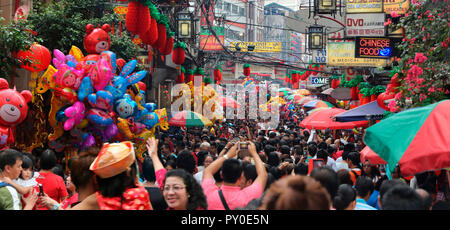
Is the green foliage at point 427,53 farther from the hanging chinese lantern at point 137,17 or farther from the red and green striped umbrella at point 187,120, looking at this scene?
the red and green striped umbrella at point 187,120

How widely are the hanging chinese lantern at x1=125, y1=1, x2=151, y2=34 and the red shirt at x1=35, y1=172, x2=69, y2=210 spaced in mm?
5021

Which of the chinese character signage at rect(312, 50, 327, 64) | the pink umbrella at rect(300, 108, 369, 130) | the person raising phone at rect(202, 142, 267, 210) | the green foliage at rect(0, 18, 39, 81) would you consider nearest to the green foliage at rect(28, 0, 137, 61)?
the green foliage at rect(0, 18, 39, 81)

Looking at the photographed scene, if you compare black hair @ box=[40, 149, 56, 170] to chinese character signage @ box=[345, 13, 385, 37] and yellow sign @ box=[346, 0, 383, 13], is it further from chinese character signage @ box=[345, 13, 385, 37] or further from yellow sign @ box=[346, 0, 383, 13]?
yellow sign @ box=[346, 0, 383, 13]

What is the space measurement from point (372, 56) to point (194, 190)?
11.2 meters

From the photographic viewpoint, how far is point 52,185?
6.64 m

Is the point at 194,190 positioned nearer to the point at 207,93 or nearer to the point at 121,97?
the point at 121,97

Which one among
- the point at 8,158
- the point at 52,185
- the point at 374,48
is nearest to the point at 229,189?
the point at 8,158

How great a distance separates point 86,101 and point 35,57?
147 centimetres

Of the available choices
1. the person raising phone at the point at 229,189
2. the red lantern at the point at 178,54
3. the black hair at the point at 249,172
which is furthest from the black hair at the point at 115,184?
the red lantern at the point at 178,54

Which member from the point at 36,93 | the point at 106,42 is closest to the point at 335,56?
the point at 106,42

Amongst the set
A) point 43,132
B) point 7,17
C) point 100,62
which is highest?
point 7,17

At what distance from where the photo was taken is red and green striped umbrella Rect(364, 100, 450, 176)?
16.9 ft

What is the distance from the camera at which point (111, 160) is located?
13.1 feet
